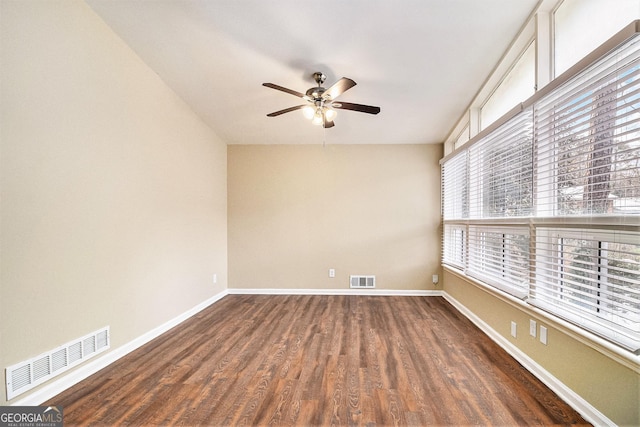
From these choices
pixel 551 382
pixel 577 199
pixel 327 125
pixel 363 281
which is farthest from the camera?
pixel 363 281

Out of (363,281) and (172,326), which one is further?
(363,281)

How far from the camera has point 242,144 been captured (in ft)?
15.7

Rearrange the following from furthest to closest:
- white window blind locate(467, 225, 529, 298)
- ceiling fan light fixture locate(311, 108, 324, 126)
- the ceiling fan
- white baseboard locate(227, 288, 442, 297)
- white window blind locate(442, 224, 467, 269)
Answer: white baseboard locate(227, 288, 442, 297)
white window blind locate(442, 224, 467, 269)
ceiling fan light fixture locate(311, 108, 324, 126)
the ceiling fan
white window blind locate(467, 225, 529, 298)

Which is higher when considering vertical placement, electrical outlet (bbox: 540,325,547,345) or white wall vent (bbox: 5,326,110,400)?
electrical outlet (bbox: 540,325,547,345)

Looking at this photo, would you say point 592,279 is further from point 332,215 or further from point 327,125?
point 332,215

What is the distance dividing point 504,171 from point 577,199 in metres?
0.97

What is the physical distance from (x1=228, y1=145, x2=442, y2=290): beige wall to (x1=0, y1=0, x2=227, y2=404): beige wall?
56.6 inches

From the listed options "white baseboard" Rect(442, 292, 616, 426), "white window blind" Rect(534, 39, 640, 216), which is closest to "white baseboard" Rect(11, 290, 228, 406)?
"white baseboard" Rect(442, 292, 616, 426)

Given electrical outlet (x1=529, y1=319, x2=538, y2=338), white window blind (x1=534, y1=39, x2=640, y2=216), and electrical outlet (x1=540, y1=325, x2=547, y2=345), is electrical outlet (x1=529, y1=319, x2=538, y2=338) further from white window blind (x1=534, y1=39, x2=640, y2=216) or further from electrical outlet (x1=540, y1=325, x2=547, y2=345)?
white window blind (x1=534, y1=39, x2=640, y2=216)

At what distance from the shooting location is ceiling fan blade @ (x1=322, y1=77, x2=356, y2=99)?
2291mm

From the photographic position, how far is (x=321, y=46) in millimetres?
2494

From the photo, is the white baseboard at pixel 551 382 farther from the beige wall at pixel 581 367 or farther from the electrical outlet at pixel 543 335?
the electrical outlet at pixel 543 335

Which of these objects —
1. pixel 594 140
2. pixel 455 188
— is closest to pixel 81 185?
pixel 594 140

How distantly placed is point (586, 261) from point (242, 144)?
4582mm
